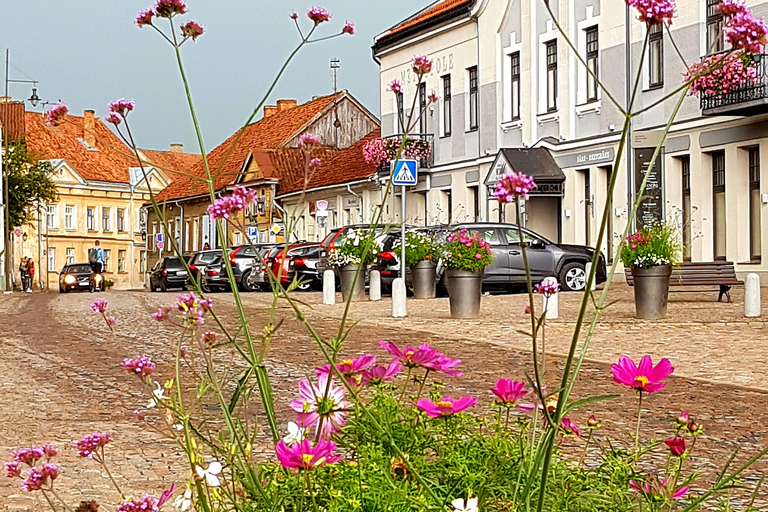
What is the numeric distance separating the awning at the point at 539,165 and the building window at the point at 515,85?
6.51 ft

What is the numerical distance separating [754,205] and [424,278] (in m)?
7.87

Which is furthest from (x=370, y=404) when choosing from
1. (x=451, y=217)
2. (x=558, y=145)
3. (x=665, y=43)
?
(x=451, y=217)

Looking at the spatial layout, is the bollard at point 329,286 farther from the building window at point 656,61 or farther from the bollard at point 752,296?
the building window at point 656,61

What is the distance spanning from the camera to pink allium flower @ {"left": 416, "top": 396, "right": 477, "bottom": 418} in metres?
3.16

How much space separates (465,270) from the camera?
20.3m

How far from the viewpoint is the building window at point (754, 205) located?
94.9ft

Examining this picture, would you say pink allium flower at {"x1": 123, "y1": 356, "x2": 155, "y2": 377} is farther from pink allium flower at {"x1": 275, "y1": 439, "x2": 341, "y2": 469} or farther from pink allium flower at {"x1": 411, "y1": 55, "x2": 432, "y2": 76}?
pink allium flower at {"x1": 411, "y1": 55, "x2": 432, "y2": 76}

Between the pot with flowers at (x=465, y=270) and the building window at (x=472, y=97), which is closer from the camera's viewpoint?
the pot with flowers at (x=465, y=270)

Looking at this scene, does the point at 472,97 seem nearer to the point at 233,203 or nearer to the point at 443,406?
the point at 443,406

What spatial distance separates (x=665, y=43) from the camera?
31.8m

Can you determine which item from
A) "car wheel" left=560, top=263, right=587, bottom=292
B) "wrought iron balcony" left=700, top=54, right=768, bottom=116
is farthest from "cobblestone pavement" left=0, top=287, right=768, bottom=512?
"car wheel" left=560, top=263, right=587, bottom=292

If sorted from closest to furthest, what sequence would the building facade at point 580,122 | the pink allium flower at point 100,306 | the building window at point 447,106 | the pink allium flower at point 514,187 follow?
1. the pink allium flower at point 514,187
2. the pink allium flower at point 100,306
3. the building facade at point 580,122
4. the building window at point 447,106

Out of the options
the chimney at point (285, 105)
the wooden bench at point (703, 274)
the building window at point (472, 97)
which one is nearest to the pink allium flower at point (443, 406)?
the wooden bench at point (703, 274)

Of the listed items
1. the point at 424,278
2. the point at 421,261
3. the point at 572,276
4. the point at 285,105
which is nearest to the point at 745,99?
the point at 572,276
